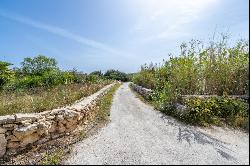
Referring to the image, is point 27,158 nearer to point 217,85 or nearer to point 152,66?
point 217,85

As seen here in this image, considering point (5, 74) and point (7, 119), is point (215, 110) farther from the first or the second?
point (5, 74)

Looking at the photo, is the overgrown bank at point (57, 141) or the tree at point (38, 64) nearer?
the overgrown bank at point (57, 141)

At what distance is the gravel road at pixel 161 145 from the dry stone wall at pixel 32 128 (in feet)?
2.74

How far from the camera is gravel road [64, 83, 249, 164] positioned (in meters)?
5.33

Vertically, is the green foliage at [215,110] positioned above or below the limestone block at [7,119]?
below

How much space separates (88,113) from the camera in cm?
925

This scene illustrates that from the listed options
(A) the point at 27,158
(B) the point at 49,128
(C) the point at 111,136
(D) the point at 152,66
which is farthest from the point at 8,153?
(D) the point at 152,66

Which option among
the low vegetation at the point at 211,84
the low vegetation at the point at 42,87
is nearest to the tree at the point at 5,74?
the low vegetation at the point at 42,87

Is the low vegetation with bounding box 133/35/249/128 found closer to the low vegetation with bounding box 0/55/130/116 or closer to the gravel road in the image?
the gravel road

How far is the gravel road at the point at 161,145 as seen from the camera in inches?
210

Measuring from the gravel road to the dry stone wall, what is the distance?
83 cm

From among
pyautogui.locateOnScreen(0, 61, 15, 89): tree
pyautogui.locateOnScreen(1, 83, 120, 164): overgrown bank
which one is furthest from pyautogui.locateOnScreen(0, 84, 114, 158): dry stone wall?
pyautogui.locateOnScreen(0, 61, 15, 89): tree

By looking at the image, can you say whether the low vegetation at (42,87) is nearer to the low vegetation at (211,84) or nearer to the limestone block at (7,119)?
the limestone block at (7,119)

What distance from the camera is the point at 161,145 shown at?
6.19 meters
